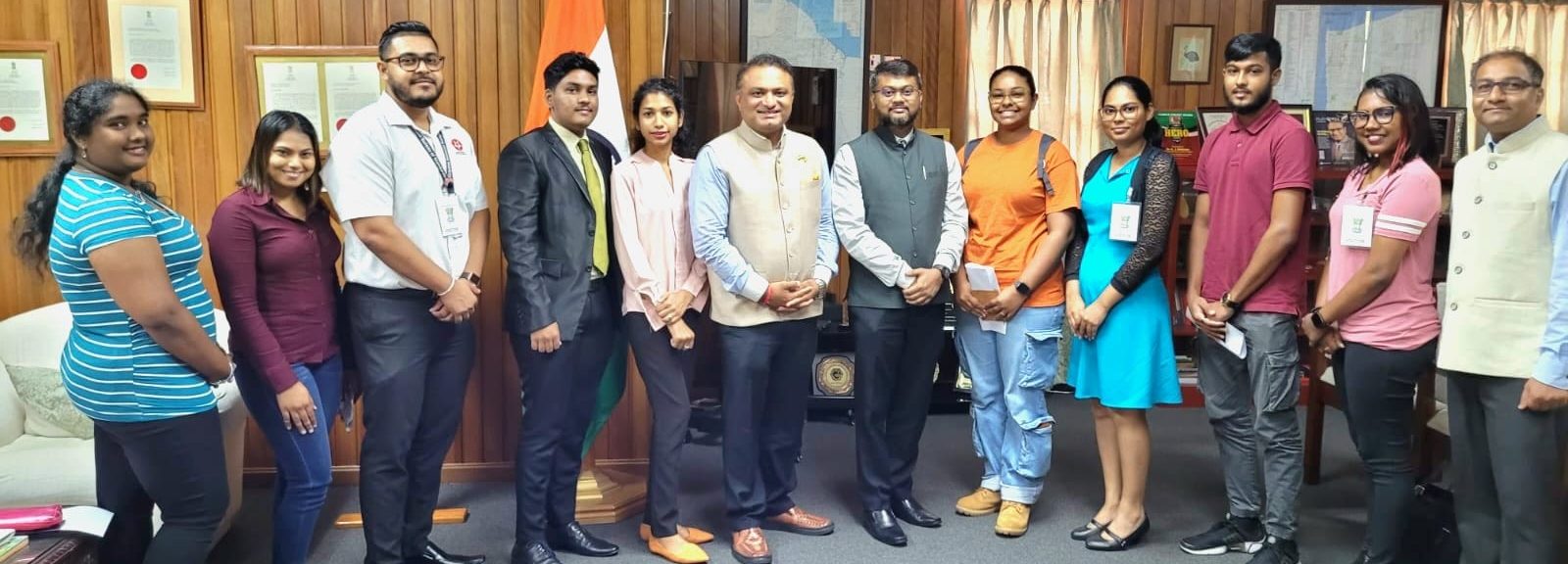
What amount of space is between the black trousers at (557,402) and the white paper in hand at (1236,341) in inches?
69.2

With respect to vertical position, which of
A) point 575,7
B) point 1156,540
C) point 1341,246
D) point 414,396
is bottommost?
point 1156,540

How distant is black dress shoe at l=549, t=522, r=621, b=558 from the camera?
9.94ft

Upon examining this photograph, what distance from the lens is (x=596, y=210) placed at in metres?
2.83

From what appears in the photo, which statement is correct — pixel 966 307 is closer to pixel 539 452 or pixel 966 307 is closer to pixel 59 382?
pixel 539 452

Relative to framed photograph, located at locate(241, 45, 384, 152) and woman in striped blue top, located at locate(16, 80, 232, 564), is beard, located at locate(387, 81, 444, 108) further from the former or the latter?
framed photograph, located at locate(241, 45, 384, 152)

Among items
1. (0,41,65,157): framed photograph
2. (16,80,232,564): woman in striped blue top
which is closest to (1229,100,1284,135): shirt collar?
(16,80,232,564): woman in striped blue top

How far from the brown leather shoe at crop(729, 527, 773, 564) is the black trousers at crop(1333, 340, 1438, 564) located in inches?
65.3

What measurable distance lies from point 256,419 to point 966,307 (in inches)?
80.3

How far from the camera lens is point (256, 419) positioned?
8.41ft

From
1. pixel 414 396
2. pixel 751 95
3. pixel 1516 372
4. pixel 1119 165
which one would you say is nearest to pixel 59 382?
pixel 414 396

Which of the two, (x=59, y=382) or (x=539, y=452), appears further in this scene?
(x=59, y=382)

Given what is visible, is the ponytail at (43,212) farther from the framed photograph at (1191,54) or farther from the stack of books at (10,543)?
the framed photograph at (1191,54)

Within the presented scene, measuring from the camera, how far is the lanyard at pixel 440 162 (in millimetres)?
2586

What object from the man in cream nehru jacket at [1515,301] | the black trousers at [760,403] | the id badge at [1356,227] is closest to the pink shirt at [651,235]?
the black trousers at [760,403]
